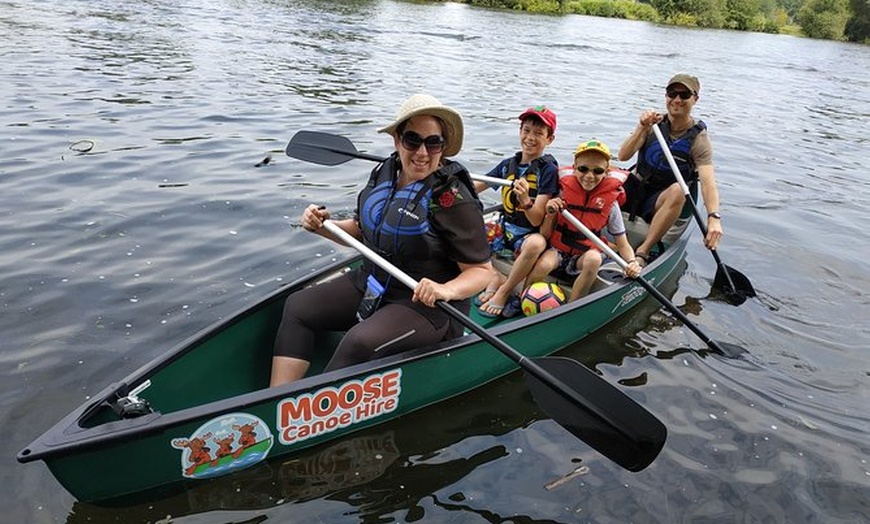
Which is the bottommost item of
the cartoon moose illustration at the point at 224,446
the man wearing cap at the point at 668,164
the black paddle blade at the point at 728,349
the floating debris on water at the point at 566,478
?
the floating debris on water at the point at 566,478

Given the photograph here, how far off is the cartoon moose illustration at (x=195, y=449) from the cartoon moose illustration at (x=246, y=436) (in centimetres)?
13

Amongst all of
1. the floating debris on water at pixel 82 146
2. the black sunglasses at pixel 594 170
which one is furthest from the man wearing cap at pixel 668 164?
the floating debris on water at pixel 82 146

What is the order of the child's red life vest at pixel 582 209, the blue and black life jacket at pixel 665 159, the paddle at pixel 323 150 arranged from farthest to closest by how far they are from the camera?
the blue and black life jacket at pixel 665 159, the child's red life vest at pixel 582 209, the paddle at pixel 323 150

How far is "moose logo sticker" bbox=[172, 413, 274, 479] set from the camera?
303 centimetres

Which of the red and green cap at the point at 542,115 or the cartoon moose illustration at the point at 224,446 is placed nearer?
the cartoon moose illustration at the point at 224,446

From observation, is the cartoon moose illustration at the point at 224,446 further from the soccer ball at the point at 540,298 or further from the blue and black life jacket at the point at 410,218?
the soccer ball at the point at 540,298

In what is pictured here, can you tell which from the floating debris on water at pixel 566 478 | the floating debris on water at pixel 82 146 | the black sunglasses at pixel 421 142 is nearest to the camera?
the black sunglasses at pixel 421 142

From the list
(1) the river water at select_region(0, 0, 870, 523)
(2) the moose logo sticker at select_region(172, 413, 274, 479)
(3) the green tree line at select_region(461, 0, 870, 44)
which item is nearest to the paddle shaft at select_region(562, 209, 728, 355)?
(1) the river water at select_region(0, 0, 870, 523)

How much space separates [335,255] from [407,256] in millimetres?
2769

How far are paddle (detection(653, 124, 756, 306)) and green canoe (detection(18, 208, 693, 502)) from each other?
181 cm

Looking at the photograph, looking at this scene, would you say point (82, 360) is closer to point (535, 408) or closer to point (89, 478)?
point (89, 478)

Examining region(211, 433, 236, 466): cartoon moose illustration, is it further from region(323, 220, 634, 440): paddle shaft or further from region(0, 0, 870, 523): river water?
region(323, 220, 634, 440): paddle shaft

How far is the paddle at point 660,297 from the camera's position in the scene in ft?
15.9

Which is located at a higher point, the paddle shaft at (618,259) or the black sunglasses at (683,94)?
the black sunglasses at (683,94)
